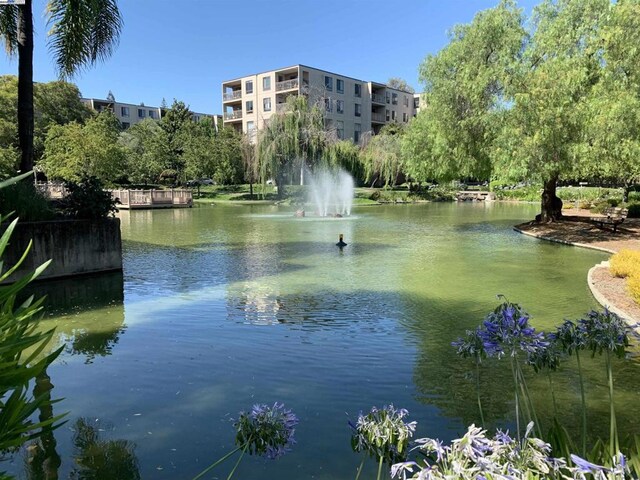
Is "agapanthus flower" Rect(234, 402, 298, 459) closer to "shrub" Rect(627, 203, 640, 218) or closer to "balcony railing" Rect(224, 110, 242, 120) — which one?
"shrub" Rect(627, 203, 640, 218)

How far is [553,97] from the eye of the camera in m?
17.8

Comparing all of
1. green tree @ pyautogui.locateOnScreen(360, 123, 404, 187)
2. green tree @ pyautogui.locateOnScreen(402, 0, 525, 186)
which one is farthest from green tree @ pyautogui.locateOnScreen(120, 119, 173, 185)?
green tree @ pyautogui.locateOnScreen(402, 0, 525, 186)

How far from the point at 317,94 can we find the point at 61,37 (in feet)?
153

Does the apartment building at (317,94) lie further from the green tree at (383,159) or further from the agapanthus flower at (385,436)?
the agapanthus flower at (385,436)

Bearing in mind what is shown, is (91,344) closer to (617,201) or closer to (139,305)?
(139,305)

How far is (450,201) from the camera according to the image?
172ft

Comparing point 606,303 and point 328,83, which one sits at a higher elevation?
point 328,83

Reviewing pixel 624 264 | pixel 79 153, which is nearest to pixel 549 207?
pixel 624 264

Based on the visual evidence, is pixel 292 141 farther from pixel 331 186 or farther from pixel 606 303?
pixel 606 303

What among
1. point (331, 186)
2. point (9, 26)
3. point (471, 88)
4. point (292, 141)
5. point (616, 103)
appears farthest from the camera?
point (331, 186)

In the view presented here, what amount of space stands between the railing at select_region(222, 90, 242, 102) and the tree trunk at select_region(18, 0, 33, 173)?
183 feet

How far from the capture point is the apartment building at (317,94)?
200ft

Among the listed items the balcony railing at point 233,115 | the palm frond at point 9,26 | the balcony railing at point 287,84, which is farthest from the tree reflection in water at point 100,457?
the balcony railing at point 233,115

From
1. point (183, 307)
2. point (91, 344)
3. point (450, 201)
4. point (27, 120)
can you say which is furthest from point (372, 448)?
point (450, 201)
